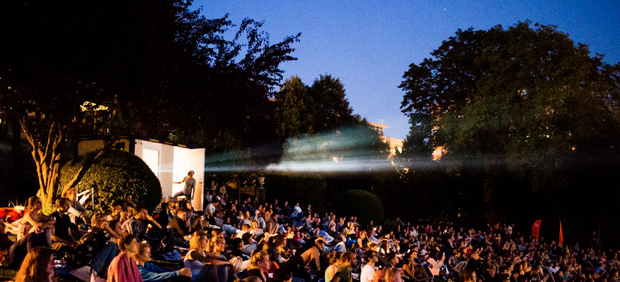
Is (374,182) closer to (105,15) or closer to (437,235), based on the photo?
(437,235)

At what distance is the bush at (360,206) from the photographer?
36.5 m

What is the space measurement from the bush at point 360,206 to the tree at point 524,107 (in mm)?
6136

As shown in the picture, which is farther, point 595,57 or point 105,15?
point 595,57

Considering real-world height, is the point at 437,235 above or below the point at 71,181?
below

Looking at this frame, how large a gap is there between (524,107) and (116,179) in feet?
83.9

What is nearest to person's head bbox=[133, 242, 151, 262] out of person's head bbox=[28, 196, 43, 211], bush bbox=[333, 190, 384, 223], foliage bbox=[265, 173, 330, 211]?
person's head bbox=[28, 196, 43, 211]

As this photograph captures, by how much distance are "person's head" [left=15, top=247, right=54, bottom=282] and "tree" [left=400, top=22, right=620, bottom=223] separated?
1210 inches

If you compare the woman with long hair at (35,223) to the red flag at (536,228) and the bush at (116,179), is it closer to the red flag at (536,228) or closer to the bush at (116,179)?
the bush at (116,179)

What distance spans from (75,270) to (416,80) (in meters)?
33.9

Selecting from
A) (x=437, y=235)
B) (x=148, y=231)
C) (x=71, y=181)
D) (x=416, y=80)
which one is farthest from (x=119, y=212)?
(x=416, y=80)

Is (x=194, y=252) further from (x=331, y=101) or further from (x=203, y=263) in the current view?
(x=331, y=101)

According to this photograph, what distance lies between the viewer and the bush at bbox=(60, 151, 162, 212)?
14.7 meters

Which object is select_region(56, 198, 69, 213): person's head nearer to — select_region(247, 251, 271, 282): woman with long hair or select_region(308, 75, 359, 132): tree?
select_region(247, 251, 271, 282): woman with long hair

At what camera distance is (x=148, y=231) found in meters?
11.9
